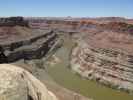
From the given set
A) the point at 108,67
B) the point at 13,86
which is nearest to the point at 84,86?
the point at 108,67

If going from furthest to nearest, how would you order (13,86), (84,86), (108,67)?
(108,67) < (84,86) < (13,86)

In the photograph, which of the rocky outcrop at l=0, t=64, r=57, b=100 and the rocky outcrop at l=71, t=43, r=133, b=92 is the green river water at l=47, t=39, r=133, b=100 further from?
the rocky outcrop at l=0, t=64, r=57, b=100

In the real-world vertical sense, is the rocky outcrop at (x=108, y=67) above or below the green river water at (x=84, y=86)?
above

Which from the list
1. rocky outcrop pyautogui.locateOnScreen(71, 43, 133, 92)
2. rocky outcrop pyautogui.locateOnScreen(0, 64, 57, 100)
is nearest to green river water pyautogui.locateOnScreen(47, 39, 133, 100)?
rocky outcrop pyautogui.locateOnScreen(71, 43, 133, 92)

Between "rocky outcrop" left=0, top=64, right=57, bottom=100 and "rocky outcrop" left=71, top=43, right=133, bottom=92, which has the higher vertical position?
"rocky outcrop" left=0, top=64, right=57, bottom=100

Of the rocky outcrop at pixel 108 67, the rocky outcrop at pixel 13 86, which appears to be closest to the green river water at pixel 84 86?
the rocky outcrop at pixel 108 67

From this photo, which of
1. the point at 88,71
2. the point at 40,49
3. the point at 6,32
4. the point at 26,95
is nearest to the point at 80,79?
the point at 88,71

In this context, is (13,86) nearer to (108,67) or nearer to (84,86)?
(84,86)

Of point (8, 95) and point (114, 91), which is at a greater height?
point (8, 95)

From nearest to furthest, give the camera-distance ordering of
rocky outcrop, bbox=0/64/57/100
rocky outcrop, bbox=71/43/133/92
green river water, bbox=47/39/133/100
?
rocky outcrop, bbox=0/64/57/100 → green river water, bbox=47/39/133/100 → rocky outcrop, bbox=71/43/133/92

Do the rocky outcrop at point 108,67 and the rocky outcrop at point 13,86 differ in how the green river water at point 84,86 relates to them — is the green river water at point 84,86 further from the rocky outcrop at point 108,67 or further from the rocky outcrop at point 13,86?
the rocky outcrop at point 13,86

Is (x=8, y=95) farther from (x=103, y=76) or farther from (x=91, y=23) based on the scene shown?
(x=91, y=23)
